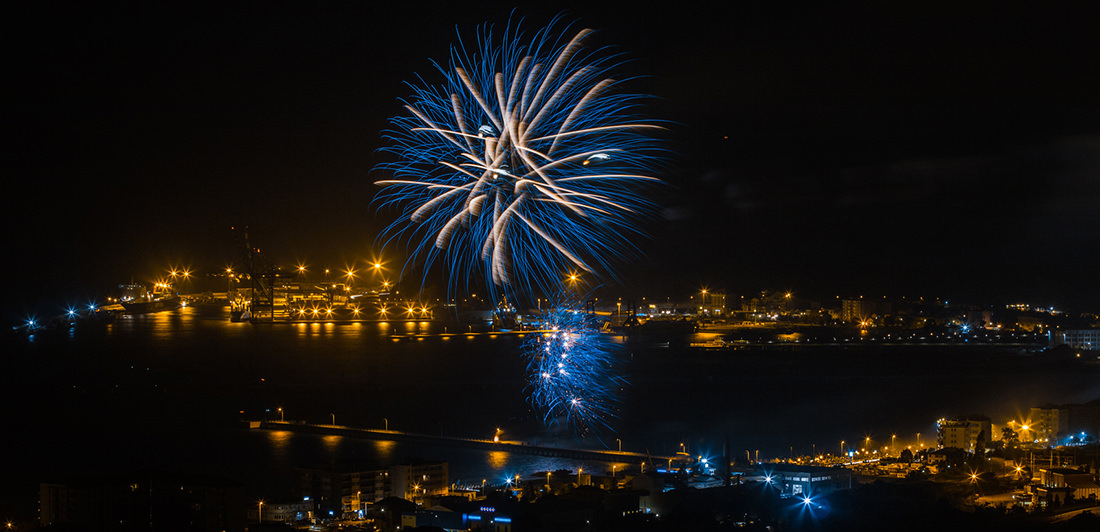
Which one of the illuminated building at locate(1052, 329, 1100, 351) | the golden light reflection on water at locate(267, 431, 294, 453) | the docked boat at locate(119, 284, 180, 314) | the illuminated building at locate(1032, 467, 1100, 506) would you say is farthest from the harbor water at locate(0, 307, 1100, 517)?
the illuminated building at locate(1032, 467, 1100, 506)

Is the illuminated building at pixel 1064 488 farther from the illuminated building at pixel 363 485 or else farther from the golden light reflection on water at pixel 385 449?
the golden light reflection on water at pixel 385 449

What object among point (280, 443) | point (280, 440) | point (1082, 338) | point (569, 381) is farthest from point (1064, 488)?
point (1082, 338)

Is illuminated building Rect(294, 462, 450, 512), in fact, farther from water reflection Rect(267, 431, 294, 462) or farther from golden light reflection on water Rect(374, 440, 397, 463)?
water reflection Rect(267, 431, 294, 462)

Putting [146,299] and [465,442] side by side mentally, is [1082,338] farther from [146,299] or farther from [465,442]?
[146,299]

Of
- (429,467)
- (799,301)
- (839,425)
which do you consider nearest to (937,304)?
(799,301)

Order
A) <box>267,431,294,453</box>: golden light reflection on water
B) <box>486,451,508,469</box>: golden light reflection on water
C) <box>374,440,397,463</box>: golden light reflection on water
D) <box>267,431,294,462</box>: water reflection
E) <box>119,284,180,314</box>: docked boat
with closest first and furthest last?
<box>486,451,508,469</box>: golden light reflection on water → <box>374,440,397,463</box>: golden light reflection on water → <box>267,431,294,462</box>: water reflection → <box>267,431,294,453</box>: golden light reflection on water → <box>119,284,180,314</box>: docked boat
